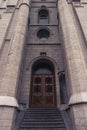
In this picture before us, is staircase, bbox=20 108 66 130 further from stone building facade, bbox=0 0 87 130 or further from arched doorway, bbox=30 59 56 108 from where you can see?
arched doorway, bbox=30 59 56 108

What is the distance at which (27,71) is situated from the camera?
37.8ft

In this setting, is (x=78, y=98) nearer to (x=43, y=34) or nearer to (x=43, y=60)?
(x=43, y=60)

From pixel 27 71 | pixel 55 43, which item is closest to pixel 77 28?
pixel 55 43

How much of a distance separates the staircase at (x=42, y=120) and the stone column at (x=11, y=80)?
2.65 feet

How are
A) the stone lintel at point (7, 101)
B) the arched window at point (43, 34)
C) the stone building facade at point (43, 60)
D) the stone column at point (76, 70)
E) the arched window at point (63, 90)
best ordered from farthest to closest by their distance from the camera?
the arched window at point (43, 34) → the arched window at point (63, 90) → the stone building facade at point (43, 60) → the stone lintel at point (7, 101) → the stone column at point (76, 70)

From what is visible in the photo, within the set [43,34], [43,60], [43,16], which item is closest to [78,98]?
[43,60]

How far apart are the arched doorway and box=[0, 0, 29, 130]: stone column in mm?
2030

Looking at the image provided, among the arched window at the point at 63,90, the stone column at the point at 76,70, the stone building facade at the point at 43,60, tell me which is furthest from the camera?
the arched window at the point at 63,90

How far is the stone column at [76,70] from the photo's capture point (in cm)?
756

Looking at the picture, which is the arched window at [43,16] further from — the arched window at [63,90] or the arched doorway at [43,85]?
the arched window at [63,90]

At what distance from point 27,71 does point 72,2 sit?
27.1 ft

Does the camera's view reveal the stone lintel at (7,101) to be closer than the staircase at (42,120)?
No

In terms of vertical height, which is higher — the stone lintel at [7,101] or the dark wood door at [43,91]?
the dark wood door at [43,91]

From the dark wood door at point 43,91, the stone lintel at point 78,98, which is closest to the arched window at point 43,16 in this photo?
the dark wood door at point 43,91
